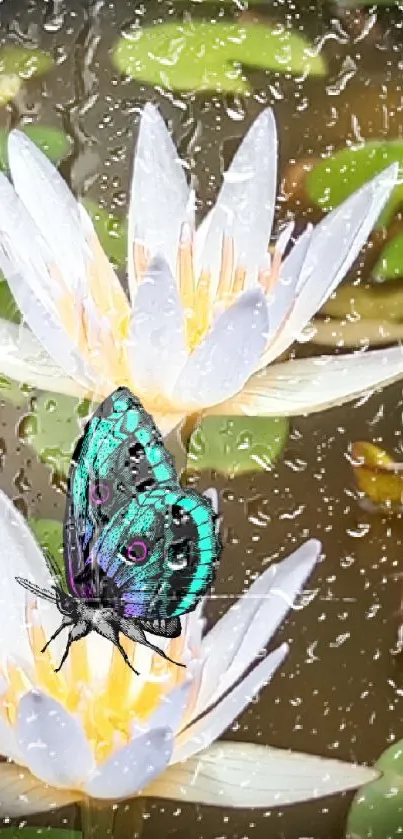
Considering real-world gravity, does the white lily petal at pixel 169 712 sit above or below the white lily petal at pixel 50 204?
below

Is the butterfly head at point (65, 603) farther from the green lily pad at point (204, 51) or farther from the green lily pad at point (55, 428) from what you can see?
the green lily pad at point (204, 51)

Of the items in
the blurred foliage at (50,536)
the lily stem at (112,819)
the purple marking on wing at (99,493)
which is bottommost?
the lily stem at (112,819)

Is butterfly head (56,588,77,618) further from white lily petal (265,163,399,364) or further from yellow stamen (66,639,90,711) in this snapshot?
white lily petal (265,163,399,364)

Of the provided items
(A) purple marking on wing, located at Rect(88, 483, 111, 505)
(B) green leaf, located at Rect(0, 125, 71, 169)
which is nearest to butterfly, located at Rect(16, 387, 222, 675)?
(A) purple marking on wing, located at Rect(88, 483, 111, 505)

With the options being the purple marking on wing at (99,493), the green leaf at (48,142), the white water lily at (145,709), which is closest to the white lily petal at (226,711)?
the white water lily at (145,709)

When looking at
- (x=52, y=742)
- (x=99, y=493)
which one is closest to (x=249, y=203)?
(x=99, y=493)

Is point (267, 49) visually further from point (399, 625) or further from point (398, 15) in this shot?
point (399, 625)

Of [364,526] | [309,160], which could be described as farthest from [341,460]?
[309,160]
